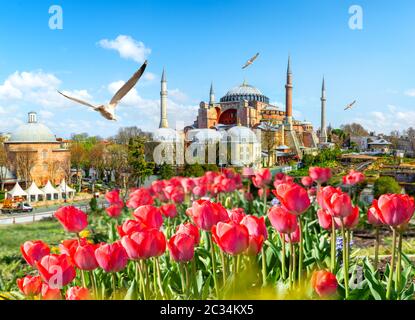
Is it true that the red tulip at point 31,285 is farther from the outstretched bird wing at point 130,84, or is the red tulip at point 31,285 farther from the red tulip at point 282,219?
the outstretched bird wing at point 130,84

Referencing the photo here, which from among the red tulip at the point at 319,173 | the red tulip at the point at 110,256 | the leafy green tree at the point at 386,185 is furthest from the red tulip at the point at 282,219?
the leafy green tree at the point at 386,185

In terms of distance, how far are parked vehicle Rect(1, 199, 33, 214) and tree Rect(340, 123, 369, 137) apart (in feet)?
5.90

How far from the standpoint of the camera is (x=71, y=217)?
0.78 meters

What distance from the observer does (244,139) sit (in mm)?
2291

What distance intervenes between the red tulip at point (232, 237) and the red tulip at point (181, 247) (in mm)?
57

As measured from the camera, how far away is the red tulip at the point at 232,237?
57 cm

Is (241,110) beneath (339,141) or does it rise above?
above

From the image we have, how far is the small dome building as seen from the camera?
189cm

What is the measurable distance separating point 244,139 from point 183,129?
405 mm

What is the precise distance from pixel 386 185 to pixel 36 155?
74.0 inches

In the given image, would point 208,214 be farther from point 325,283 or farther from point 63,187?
point 63,187
